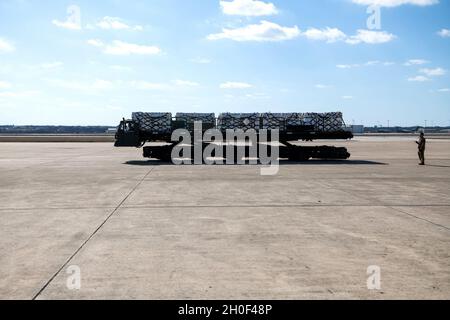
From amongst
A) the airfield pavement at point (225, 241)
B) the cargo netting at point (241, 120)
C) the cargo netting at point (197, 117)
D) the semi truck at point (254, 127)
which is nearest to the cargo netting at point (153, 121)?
the semi truck at point (254, 127)

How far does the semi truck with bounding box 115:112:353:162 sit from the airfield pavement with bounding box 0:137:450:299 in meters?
11.3

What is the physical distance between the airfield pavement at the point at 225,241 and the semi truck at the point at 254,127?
11.3 metres

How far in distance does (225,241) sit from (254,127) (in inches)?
714

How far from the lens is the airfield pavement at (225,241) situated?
493 cm

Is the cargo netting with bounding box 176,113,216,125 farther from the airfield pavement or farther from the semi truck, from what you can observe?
the airfield pavement

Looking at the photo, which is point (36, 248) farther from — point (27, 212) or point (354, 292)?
point (354, 292)

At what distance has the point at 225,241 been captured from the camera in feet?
22.8

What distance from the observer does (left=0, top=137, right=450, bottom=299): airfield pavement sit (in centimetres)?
493

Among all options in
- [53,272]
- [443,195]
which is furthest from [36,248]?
[443,195]

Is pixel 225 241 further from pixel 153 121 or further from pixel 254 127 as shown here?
pixel 153 121
